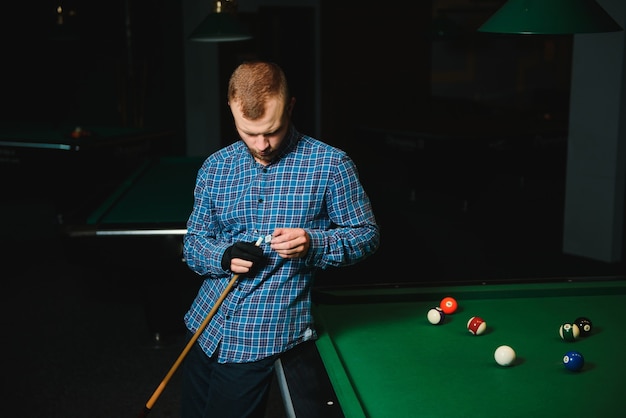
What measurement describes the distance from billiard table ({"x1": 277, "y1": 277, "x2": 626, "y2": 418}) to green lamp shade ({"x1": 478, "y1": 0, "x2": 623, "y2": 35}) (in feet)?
2.56

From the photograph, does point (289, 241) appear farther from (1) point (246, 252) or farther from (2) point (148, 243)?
(2) point (148, 243)

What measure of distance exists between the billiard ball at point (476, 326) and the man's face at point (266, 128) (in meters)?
0.68

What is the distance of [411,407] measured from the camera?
1.64m

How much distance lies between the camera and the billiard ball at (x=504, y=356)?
1854mm

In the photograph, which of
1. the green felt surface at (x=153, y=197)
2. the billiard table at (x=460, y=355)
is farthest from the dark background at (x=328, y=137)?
the billiard table at (x=460, y=355)

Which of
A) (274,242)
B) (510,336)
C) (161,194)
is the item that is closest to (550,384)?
(510,336)

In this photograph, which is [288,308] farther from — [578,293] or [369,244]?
[578,293]


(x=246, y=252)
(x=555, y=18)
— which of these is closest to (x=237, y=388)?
(x=246, y=252)

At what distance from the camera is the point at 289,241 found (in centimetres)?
183

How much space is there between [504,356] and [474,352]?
120mm

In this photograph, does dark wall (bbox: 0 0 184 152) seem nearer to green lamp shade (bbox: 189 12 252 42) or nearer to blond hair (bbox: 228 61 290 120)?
green lamp shade (bbox: 189 12 252 42)

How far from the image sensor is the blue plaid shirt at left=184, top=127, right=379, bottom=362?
194 centimetres

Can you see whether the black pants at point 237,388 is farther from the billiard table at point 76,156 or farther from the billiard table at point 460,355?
the billiard table at point 76,156

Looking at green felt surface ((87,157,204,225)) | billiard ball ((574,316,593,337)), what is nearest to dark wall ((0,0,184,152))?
green felt surface ((87,157,204,225))
